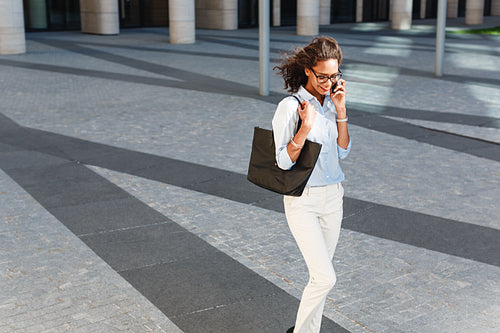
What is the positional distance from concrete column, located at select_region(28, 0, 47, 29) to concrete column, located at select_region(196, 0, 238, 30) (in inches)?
312

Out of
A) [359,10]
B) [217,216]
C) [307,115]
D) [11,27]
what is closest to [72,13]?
[11,27]

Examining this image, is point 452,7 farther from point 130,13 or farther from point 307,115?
point 307,115

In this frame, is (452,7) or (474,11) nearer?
(474,11)

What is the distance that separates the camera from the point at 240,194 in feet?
25.4

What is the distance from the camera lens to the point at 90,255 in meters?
5.90

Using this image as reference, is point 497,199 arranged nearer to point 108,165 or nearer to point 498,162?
point 498,162

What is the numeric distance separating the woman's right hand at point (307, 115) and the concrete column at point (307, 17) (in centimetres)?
2766

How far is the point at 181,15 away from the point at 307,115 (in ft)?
76.4

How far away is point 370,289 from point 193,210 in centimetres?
255

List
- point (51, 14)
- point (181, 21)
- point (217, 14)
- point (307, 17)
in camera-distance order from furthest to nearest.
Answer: point (217, 14) → point (51, 14) → point (307, 17) → point (181, 21)

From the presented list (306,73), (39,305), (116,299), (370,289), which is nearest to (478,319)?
(370,289)

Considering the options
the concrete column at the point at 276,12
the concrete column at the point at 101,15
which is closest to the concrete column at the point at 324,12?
the concrete column at the point at 276,12

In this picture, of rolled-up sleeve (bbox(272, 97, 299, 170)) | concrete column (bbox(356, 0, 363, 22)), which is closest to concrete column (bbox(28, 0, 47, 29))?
concrete column (bbox(356, 0, 363, 22))

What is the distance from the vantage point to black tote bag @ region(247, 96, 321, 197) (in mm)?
3764
